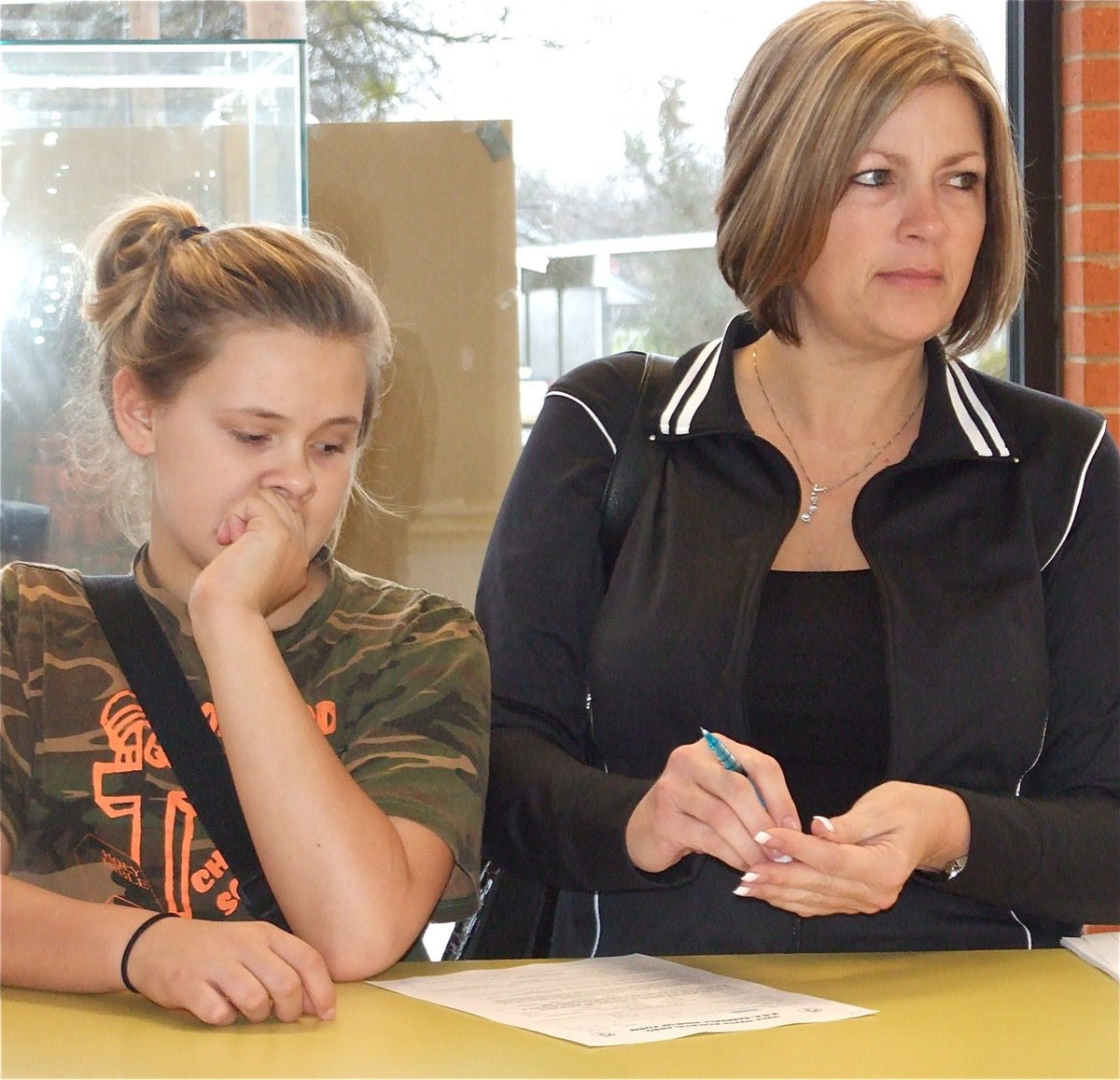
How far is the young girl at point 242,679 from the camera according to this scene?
1.39m

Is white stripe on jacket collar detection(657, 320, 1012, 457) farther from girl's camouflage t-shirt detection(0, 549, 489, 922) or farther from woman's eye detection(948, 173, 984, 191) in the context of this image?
girl's camouflage t-shirt detection(0, 549, 489, 922)

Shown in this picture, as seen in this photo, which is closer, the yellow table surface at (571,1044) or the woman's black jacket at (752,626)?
the yellow table surface at (571,1044)

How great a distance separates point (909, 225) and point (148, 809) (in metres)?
1.06

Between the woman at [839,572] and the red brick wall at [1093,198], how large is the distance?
1.64m

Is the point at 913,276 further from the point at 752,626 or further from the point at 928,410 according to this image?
the point at 752,626

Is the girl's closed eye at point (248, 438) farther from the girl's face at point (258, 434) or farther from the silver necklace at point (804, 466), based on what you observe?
the silver necklace at point (804, 466)

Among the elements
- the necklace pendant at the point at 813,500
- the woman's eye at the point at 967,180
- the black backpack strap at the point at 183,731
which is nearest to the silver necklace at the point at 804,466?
the necklace pendant at the point at 813,500

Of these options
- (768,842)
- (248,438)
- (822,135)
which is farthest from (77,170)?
(768,842)

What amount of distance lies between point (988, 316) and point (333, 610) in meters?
0.95

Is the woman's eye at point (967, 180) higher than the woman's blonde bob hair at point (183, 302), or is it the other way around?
the woman's eye at point (967, 180)

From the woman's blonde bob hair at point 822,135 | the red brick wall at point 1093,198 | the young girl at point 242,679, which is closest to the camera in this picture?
the young girl at point 242,679

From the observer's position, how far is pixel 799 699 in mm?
1735

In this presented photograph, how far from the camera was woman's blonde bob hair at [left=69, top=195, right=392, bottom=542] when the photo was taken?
1.67m

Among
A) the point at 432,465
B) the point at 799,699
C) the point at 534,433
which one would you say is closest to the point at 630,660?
the point at 799,699
